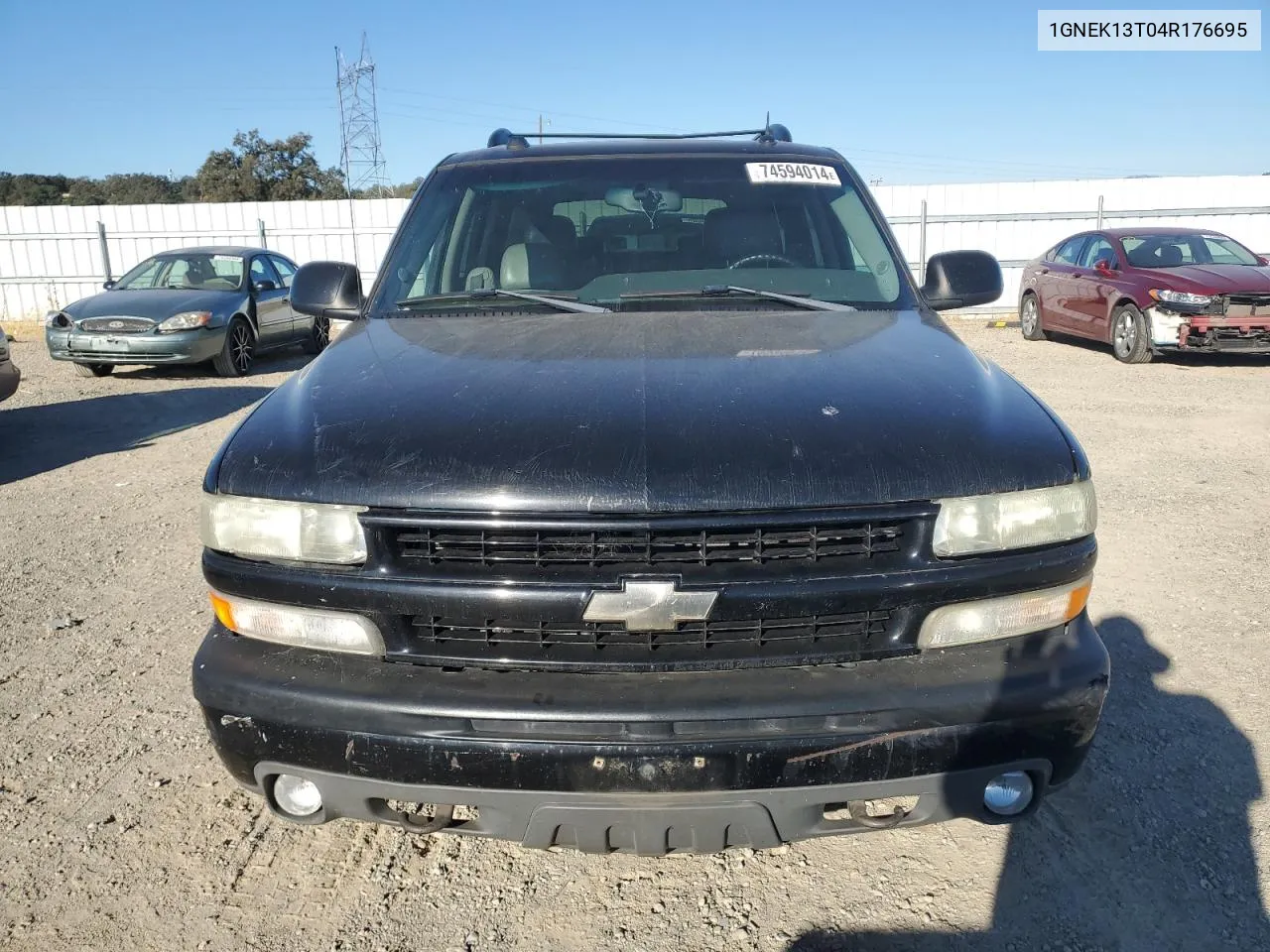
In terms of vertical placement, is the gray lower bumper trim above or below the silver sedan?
below

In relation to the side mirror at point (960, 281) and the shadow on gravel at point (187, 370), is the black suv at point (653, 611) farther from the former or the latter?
the shadow on gravel at point (187, 370)

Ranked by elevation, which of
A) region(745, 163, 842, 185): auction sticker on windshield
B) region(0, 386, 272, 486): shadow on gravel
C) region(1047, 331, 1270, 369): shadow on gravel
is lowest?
region(1047, 331, 1270, 369): shadow on gravel

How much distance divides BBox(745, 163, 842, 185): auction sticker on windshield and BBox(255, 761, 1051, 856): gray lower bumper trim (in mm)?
2225

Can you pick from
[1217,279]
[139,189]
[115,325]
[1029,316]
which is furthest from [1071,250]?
[139,189]

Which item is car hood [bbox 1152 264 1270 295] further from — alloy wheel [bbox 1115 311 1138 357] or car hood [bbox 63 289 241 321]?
car hood [bbox 63 289 241 321]

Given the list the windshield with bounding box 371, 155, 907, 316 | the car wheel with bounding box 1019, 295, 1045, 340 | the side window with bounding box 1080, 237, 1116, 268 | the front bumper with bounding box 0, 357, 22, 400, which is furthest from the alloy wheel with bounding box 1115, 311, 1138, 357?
the front bumper with bounding box 0, 357, 22, 400

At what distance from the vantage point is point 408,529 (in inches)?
74.4

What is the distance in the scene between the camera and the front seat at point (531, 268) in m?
3.09

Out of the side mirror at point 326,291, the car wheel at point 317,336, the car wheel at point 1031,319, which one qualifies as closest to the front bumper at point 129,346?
the car wheel at point 317,336

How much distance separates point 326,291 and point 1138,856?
9.89ft

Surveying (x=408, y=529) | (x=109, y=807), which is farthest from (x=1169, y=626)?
(x=109, y=807)

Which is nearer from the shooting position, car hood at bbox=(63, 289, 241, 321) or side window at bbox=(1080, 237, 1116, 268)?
car hood at bbox=(63, 289, 241, 321)

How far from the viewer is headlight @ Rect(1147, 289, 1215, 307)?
10.4 meters

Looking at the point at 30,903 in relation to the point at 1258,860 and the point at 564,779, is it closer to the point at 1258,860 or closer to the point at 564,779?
the point at 564,779
